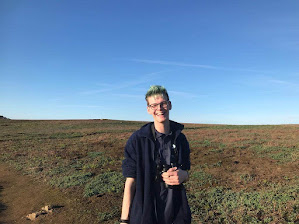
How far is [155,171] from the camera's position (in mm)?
2775

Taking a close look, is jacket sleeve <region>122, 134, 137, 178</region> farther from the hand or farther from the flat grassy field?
the flat grassy field

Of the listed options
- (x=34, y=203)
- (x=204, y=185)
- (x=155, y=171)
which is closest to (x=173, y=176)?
(x=155, y=171)

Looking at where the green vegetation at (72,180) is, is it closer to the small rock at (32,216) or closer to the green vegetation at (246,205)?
the small rock at (32,216)

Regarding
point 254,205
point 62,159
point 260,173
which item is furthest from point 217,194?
point 62,159

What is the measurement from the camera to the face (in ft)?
9.14

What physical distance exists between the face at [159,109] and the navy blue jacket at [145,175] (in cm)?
19

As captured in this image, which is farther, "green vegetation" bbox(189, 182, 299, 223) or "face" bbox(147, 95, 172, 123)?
"green vegetation" bbox(189, 182, 299, 223)

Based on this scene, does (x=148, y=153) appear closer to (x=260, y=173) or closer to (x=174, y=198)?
(x=174, y=198)

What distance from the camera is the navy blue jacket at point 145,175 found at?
107 inches

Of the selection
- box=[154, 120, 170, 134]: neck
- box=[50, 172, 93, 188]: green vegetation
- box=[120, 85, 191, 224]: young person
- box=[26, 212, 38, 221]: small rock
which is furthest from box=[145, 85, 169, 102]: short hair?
box=[50, 172, 93, 188]: green vegetation

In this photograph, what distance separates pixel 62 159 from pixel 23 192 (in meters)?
6.01

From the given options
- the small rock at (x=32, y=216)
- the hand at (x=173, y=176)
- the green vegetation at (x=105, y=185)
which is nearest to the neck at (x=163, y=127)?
the hand at (x=173, y=176)

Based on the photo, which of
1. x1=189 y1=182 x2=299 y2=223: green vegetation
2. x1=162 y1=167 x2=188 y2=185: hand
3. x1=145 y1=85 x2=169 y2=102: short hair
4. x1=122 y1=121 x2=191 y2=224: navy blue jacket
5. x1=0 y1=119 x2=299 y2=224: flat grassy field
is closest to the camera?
x1=162 y1=167 x2=188 y2=185: hand

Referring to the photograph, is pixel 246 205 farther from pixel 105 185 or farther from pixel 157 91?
pixel 157 91
